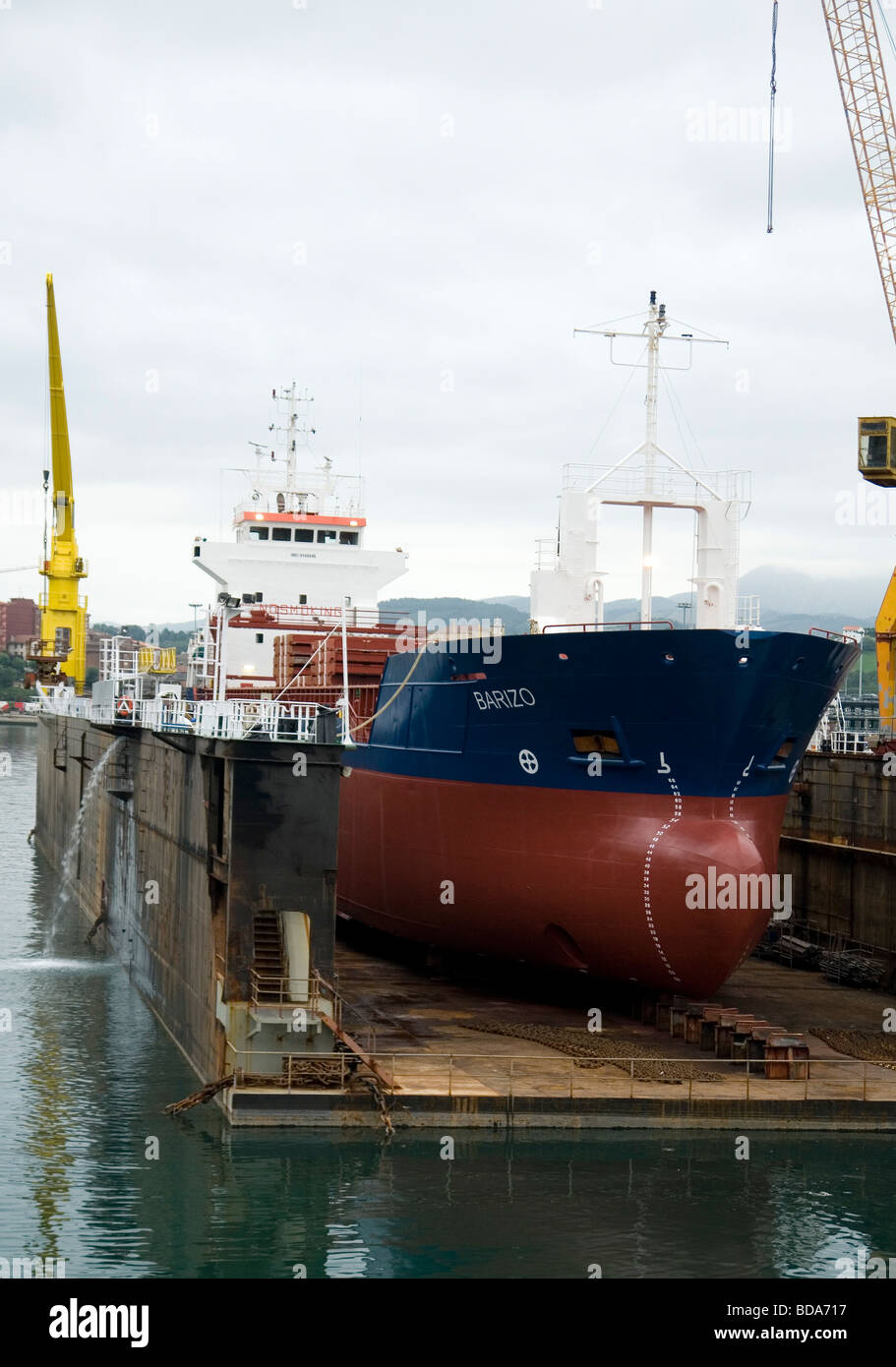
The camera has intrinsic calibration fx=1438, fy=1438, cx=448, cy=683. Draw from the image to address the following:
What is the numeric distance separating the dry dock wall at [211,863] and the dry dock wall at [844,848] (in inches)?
510

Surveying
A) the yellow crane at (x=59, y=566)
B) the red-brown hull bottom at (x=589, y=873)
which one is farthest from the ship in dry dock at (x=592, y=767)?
the yellow crane at (x=59, y=566)

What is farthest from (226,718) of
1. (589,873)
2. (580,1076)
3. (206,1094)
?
(580,1076)

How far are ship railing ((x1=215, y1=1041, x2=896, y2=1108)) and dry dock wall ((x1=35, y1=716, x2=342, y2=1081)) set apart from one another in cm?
112

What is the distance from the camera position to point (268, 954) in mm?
19781

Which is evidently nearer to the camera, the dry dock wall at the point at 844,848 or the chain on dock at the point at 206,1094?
the chain on dock at the point at 206,1094

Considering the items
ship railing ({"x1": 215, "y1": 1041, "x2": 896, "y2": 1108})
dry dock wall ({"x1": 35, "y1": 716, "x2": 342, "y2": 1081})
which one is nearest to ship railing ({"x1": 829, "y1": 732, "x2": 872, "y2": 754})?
ship railing ({"x1": 215, "y1": 1041, "x2": 896, "y2": 1108})

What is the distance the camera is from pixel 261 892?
1994 centimetres

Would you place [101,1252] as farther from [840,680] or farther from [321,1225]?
[840,680]

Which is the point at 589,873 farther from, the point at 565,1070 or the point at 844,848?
the point at 844,848

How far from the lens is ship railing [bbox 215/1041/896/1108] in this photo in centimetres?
1902

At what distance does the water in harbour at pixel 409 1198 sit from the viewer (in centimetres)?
1602

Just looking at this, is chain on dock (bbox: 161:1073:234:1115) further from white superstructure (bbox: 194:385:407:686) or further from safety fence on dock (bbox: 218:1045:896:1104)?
white superstructure (bbox: 194:385:407:686)

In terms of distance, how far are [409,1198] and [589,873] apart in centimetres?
676

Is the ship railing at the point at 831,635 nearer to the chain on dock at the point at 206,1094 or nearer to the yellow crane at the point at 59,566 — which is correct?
the chain on dock at the point at 206,1094
